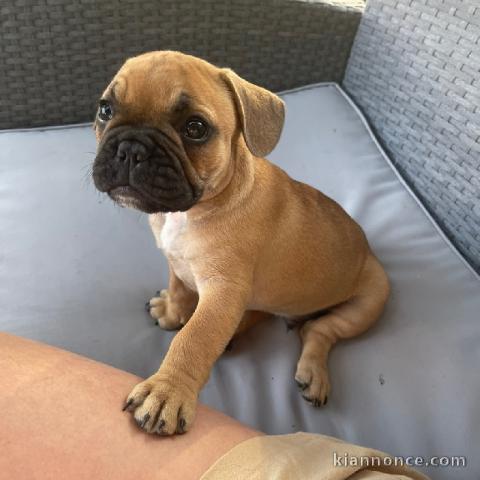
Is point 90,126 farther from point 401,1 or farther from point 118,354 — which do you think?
point 401,1

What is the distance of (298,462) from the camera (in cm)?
89

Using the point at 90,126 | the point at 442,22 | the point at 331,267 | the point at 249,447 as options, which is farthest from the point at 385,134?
the point at 249,447

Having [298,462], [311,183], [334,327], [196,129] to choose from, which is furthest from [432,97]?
[298,462]

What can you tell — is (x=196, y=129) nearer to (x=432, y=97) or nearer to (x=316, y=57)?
(x=432, y=97)

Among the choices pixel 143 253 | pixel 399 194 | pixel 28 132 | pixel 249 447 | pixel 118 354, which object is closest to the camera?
pixel 249 447

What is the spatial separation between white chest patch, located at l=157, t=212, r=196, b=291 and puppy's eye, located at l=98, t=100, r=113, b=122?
266mm

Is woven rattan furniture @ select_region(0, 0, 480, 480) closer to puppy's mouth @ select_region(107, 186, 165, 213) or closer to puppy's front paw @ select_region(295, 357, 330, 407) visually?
puppy's front paw @ select_region(295, 357, 330, 407)

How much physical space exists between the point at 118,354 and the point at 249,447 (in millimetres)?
549

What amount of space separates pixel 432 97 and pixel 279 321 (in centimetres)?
90

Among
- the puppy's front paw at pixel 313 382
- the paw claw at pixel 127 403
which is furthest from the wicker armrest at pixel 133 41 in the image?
the paw claw at pixel 127 403

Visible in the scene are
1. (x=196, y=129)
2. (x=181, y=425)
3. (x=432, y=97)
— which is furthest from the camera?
(x=432, y=97)

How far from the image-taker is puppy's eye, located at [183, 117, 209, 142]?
1092 millimetres

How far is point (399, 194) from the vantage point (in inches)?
73.7

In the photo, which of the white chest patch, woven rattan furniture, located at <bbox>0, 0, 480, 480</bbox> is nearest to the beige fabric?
woven rattan furniture, located at <bbox>0, 0, 480, 480</bbox>
